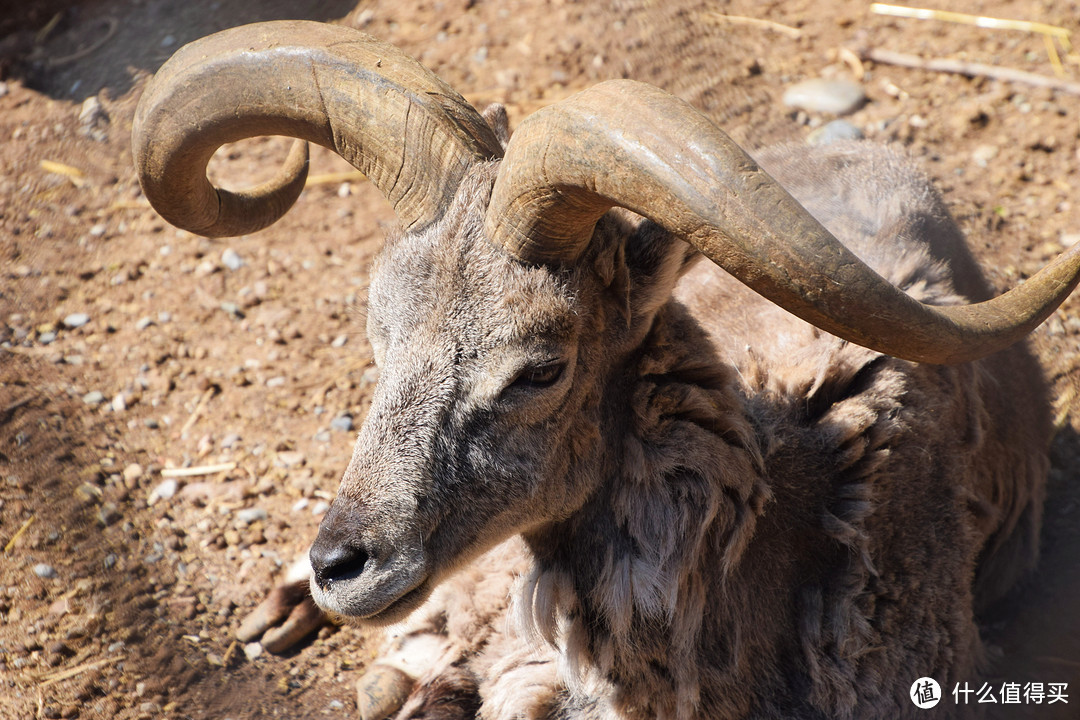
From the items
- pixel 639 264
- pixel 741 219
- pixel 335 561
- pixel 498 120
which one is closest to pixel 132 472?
pixel 335 561

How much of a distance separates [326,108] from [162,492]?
2.56 m

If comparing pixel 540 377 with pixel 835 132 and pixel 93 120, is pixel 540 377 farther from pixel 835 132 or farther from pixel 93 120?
pixel 93 120

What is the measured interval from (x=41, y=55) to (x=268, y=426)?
4.16m

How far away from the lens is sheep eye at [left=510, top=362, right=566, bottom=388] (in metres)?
2.61

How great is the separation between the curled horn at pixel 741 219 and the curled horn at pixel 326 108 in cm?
44

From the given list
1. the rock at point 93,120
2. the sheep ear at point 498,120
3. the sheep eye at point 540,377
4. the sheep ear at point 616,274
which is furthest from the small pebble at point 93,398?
the sheep ear at point 616,274

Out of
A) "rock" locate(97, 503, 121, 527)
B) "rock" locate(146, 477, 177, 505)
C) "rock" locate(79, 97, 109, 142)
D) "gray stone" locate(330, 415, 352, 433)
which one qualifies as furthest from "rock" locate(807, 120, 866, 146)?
"rock" locate(79, 97, 109, 142)

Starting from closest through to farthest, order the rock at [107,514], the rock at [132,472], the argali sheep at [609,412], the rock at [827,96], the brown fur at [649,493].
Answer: the argali sheep at [609,412], the brown fur at [649,493], the rock at [107,514], the rock at [132,472], the rock at [827,96]

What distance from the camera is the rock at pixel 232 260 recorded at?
5.65 m

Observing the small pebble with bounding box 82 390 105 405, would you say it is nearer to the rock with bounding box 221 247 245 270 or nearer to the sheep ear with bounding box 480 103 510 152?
the rock with bounding box 221 247 245 270

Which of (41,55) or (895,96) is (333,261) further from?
(895,96)

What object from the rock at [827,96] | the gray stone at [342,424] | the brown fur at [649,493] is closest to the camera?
the brown fur at [649,493]

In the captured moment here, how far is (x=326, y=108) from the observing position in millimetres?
2797

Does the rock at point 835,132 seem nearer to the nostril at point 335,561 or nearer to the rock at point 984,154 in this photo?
the rock at point 984,154
